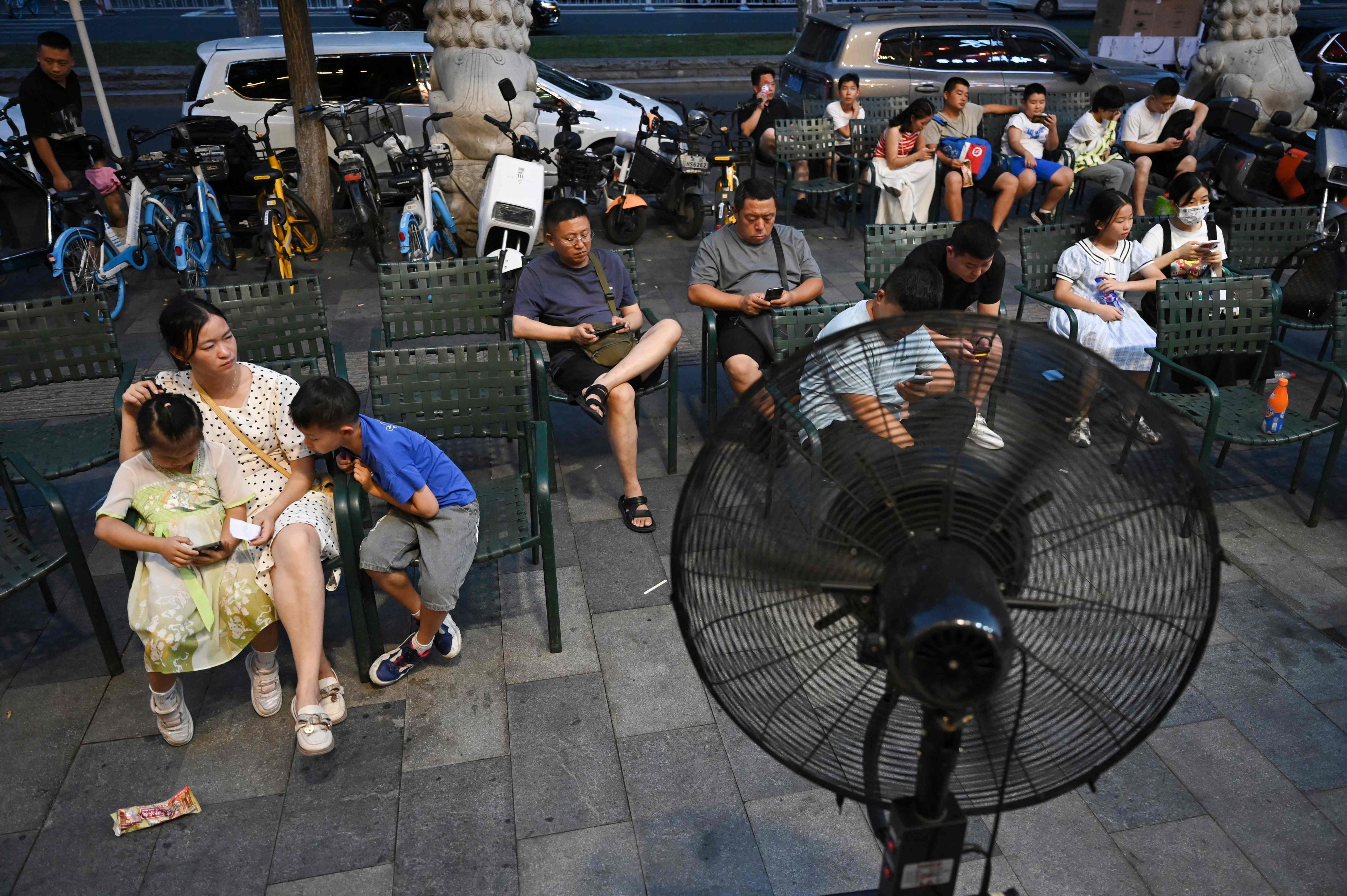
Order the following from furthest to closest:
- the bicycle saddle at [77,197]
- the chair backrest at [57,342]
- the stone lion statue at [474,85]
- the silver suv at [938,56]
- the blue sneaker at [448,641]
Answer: the silver suv at [938,56]
the stone lion statue at [474,85]
the bicycle saddle at [77,197]
the chair backrest at [57,342]
the blue sneaker at [448,641]

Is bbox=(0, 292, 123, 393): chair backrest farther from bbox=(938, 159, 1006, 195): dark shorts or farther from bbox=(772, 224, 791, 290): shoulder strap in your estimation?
bbox=(938, 159, 1006, 195): dark shorts

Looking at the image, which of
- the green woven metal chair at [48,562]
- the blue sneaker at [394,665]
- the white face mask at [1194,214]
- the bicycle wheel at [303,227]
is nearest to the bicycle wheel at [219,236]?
the bicycle wheel at [303,227]

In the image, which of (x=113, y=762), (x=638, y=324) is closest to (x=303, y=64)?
(x=638, y=324)

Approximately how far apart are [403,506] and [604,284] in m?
1.77

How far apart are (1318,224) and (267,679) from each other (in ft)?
21.3

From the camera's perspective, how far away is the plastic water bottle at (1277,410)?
163 inches

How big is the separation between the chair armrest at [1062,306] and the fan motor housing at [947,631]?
11.5ft

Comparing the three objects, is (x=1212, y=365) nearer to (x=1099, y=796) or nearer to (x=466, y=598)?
(x=1099, y=796)

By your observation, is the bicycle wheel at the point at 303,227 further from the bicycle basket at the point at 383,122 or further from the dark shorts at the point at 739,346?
the dark shorts at the point at 739,346

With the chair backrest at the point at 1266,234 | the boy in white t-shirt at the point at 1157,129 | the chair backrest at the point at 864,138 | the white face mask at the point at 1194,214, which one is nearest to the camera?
the white face mask at the point at 1194,214

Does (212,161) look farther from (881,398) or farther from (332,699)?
(881,398)

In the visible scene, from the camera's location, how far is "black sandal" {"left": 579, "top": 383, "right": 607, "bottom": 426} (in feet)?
14.1

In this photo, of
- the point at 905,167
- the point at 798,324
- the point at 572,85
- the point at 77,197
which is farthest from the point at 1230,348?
the point at 77,197

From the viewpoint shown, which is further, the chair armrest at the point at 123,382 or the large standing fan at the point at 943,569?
the chair armrest at the point at 123,382
